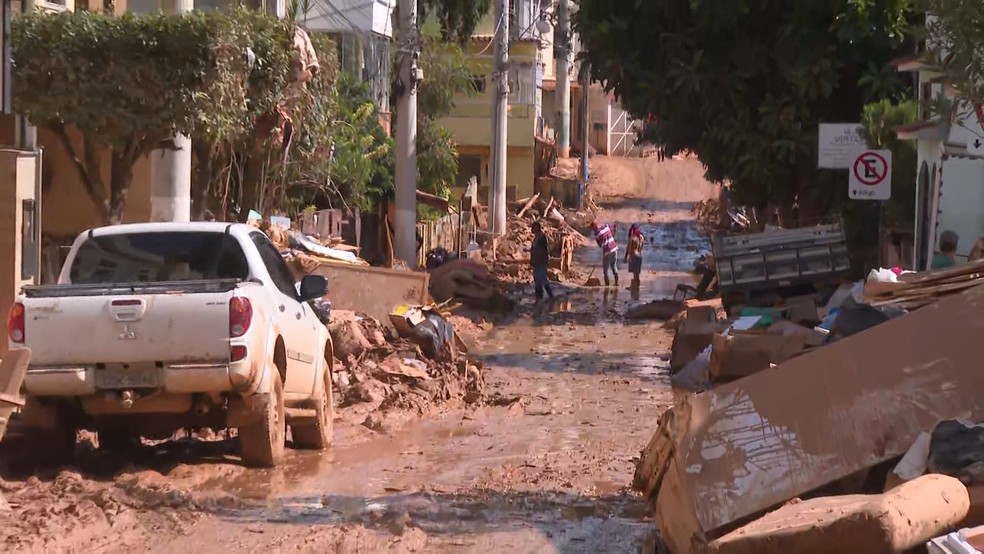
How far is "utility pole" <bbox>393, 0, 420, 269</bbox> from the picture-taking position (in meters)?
30.1

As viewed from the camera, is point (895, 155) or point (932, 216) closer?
point (932, 216)

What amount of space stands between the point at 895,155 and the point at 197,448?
15661 millimetres

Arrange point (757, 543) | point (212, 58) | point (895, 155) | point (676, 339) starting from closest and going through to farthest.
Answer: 1. point (757, 543)
2. point (212, 58)
3. point (676, 339)
4. point (895, 155)

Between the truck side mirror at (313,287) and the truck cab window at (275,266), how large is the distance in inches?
5.3

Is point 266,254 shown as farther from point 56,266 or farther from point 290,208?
point 290,208

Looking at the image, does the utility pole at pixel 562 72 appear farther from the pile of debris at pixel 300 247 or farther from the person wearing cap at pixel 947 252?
the person wearing cap at pixel 947 252

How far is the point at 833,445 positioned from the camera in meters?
7.54

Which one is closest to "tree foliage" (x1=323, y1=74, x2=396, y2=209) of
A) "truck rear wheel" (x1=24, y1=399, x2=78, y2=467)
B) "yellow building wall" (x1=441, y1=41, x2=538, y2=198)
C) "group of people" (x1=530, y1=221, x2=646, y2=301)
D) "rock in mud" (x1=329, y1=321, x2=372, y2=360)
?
"group of people" (x1=530, y1=221, x2=646, y2=301)

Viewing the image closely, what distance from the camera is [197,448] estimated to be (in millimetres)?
11570

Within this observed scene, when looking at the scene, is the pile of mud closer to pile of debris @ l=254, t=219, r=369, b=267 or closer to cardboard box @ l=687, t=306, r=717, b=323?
pile of debris @ l=254, t=219, r=369, b=267

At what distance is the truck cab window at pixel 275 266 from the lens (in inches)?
436

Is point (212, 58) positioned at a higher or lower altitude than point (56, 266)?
higher

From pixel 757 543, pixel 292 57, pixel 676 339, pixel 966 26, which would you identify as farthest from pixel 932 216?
pixel 757 543

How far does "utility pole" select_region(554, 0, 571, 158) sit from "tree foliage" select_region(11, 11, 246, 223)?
112 ft
